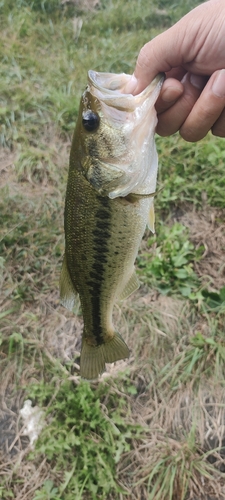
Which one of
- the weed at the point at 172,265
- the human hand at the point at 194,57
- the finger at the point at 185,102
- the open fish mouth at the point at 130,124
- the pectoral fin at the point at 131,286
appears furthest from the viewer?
the weed at the point at 172,265

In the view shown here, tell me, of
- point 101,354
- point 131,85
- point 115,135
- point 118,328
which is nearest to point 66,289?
point 101,354

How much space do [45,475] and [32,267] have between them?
1439 millimetres

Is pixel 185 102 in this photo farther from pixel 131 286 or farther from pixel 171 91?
pixel 131 286

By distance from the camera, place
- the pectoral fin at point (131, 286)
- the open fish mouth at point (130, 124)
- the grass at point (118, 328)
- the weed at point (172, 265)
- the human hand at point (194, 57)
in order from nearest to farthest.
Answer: the open fish mouth at point (130, 124) → the human hand at point (194, 57) → the pectoral fin at point (131, 286) → the grass at point (118, 328) → the weed at point (172, 265)

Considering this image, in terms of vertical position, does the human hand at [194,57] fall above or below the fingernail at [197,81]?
above

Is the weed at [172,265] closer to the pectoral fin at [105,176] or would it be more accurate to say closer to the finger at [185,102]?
the finger at [185,102]

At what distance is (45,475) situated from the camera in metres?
2.59

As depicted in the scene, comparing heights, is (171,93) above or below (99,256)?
above

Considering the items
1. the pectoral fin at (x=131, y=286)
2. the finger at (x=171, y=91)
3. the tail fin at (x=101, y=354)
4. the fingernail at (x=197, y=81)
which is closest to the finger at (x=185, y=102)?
the fingernail at (x=197, y=81)

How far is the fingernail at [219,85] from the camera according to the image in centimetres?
158

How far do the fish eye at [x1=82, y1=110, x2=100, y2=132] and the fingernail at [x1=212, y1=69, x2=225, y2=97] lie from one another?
0.50m

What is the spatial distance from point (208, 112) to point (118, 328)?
1.76 metres

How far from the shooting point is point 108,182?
152 centimetres

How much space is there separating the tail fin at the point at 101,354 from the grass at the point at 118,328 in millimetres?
753
